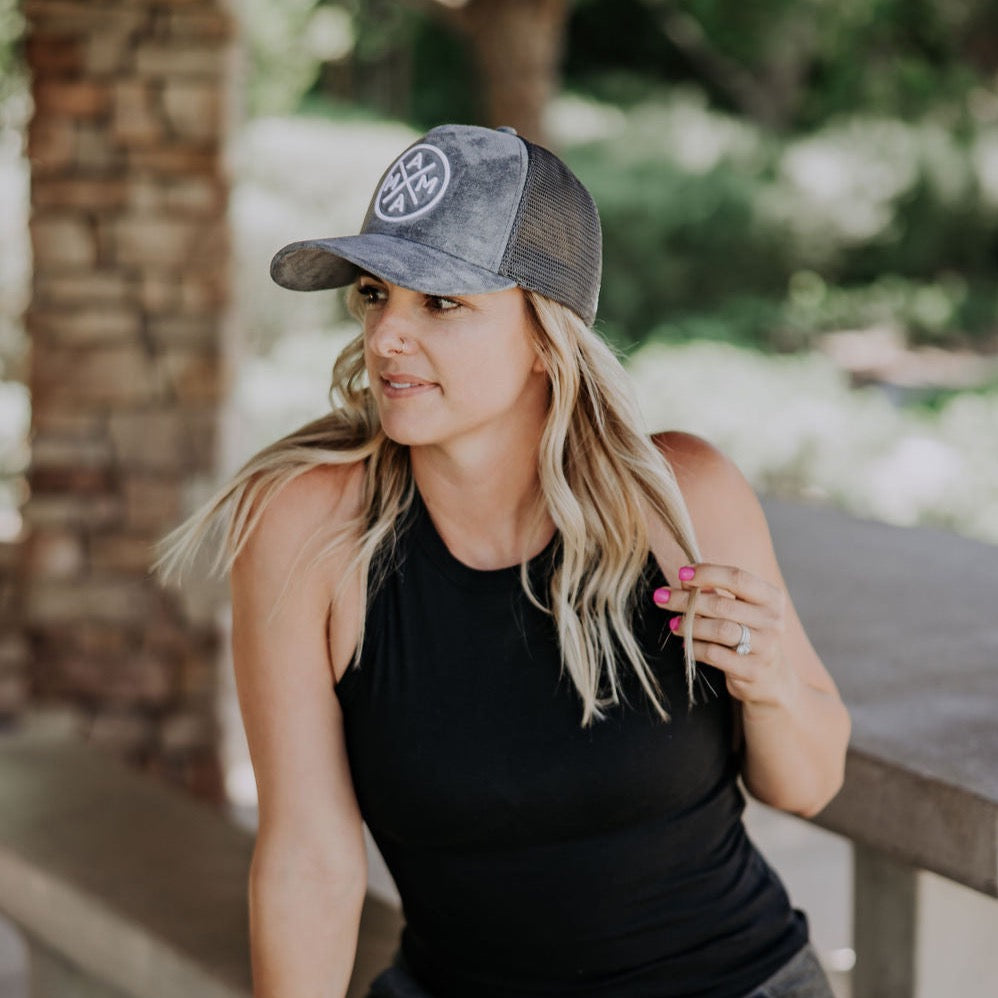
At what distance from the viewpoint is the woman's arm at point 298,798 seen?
1.72 m

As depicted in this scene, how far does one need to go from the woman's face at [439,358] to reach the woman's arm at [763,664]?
290 millimetres

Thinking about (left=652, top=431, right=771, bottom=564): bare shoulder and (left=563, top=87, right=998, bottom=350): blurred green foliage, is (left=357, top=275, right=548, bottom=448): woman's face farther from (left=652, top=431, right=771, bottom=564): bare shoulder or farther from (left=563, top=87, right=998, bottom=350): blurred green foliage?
(left=563, top=87, right=998, bottom=350): blurred green foliage

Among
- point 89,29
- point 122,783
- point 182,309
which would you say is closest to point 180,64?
point 89,29

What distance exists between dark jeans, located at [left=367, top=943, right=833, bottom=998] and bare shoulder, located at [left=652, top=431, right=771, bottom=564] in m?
0.50

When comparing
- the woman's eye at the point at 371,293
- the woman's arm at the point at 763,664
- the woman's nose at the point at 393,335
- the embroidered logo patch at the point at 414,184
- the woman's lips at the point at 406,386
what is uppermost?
the embroidered logo patch at the point at 414,184

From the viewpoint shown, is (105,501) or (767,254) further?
(767,254)

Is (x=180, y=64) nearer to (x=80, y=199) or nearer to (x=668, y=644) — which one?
(x=80, y=199)

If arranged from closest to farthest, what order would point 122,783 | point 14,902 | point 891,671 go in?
point 891,671
point 14,902
point 122,783

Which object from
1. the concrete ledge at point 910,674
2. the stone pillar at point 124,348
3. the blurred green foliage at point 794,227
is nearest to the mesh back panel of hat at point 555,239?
the concrete ledge at point 910,674

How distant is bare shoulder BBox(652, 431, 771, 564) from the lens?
5.98ft

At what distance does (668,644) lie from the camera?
1744 millimetres

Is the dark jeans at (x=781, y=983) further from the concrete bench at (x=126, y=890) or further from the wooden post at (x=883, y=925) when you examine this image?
the wooden post at (x=883, y=925)

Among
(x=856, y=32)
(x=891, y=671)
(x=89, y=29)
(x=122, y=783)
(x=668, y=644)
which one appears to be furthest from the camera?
(x=856, y=32)

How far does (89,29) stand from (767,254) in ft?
38.0
